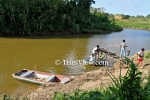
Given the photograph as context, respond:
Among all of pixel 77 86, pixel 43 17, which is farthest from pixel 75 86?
pixel 43 17

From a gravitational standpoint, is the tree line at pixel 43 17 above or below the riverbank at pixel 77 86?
above

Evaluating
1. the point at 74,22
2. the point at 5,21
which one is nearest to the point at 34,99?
the point at 5,21

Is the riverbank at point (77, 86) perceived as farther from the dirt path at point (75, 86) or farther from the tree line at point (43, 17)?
the tree line at point (43, 17)

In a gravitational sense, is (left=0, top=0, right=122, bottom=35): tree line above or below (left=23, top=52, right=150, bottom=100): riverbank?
above

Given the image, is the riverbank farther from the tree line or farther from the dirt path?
the tree line

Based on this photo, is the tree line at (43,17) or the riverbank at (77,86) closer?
the riverbank at (77,86)

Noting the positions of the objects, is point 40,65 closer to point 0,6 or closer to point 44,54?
point 44,54

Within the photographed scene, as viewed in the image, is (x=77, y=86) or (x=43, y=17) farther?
(x=43, y=17)

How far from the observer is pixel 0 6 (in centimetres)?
2769

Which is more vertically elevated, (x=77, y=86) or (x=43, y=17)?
(x=43, y=17)

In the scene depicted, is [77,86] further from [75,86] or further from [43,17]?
[43,17]

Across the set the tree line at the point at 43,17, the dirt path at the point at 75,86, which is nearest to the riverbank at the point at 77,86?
the dirt path at the point at 75,86

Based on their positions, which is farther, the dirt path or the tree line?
the tree line

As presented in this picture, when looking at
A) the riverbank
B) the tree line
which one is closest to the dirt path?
the riverbank
